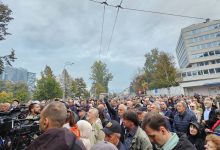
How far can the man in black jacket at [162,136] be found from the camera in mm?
2410

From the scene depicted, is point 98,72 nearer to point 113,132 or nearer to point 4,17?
point 4,17

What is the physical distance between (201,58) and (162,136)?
77.2m

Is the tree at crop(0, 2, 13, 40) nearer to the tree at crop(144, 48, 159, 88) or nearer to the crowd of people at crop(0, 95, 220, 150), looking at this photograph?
the crowd of people at crop(0, 95, 220, 150)

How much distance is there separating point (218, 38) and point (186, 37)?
1031 cm

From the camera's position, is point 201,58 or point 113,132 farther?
point 201,58

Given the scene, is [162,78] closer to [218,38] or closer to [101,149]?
[218,38]

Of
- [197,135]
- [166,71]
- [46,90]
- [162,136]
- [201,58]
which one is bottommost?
[197,135]

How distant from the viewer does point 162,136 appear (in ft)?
8.20

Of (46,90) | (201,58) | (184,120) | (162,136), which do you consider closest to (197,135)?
(184,120)

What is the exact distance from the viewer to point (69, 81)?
72.6 m

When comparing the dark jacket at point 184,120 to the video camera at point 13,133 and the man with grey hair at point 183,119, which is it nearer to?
the man with grey hair at point 183,119

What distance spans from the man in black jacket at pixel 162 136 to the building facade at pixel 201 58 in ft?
220

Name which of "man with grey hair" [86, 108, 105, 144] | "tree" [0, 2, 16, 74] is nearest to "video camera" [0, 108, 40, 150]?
"man with grey hair" [86, 108, 105, 144]

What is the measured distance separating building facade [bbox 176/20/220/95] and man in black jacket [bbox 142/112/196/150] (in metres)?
67.0
